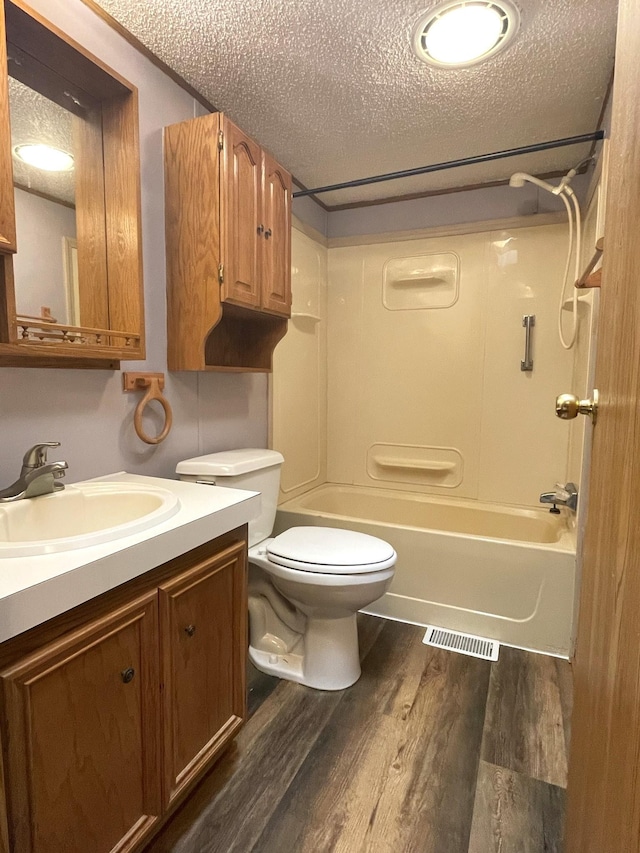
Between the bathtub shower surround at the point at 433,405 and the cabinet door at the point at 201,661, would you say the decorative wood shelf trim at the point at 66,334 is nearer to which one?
the cabinet door at the point at 201,661

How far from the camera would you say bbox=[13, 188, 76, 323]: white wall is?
1174 millimetres

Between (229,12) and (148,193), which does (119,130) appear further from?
(229,12)

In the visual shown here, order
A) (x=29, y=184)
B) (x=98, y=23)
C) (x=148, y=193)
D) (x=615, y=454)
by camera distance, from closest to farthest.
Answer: (x=615, y=454)
(x=29, y=184)
(x=98, y=23)
(x=148, y=193)

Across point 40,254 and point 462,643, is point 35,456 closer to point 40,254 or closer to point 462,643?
point 40,254

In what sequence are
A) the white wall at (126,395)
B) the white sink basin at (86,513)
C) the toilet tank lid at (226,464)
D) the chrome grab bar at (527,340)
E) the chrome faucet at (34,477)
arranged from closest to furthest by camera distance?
the white sink basin at (86,513) < the chrome faucet at (34,477) < the white wall at (126,395) < the toilet tank lid at (226,464) < the chrome grab bar at (527,340)

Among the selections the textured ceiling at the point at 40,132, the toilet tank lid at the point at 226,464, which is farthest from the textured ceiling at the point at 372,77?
the toilet tank lid at the point at 226,464

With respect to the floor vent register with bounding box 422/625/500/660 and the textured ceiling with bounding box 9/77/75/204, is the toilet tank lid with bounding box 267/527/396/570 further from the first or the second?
the textured ceiling with bounding box 9/77/75/204

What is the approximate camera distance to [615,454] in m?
0.63

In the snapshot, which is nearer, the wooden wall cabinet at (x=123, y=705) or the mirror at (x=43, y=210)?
the wooden wall cabinet at (x=123, y=705)

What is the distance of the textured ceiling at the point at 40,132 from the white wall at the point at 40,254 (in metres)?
0.04

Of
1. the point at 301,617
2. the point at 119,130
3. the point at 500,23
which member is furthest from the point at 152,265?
the point at 301,617

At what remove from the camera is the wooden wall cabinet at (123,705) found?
2.49 feet

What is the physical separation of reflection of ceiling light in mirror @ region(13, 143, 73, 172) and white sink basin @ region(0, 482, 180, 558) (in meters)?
0.86

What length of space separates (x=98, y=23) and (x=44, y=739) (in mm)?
1835
